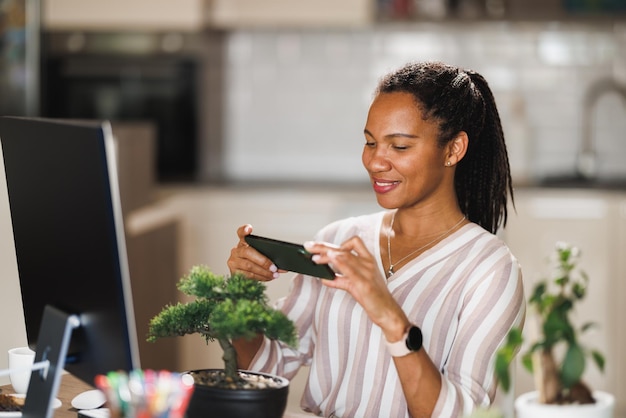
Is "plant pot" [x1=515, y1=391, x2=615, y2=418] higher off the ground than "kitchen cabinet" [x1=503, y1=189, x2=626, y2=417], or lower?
higher

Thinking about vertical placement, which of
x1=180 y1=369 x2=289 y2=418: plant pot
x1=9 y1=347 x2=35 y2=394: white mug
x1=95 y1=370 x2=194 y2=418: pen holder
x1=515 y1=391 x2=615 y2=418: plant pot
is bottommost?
x1=9 y1=347 x2=35 y2=394: white mug

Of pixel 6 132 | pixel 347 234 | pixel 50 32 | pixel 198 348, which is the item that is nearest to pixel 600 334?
pixel 198 348

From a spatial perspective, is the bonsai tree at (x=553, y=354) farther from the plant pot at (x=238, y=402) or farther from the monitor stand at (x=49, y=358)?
the monitor stand at (x=49, y=358)

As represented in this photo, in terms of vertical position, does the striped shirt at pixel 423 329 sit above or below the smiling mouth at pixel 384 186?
below

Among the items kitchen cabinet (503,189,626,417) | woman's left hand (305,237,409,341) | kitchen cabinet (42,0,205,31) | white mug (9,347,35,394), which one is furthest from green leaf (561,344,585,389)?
kitchen cabinet (42,0,205,31)

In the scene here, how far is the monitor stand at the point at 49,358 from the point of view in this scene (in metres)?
1.34

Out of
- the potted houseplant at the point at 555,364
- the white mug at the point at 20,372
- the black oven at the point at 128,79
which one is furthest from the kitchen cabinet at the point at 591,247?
the potted houseplant at the point at 555,364

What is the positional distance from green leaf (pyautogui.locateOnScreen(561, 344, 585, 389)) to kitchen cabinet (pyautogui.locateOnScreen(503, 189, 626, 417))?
9.51 ft

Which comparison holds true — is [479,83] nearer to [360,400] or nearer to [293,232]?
[360,400]

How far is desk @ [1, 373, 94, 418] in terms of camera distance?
64.5 inches

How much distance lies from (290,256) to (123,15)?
3066 mm

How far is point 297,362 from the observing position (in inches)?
79.7

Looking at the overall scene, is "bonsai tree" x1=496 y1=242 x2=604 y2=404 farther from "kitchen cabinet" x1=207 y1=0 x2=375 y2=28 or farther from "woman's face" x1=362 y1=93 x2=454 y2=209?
Result: "kitchen cabinet" x1=207 y1=0 x2=375 y2=28

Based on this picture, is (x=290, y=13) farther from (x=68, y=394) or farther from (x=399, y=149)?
(x=68, y=394)
